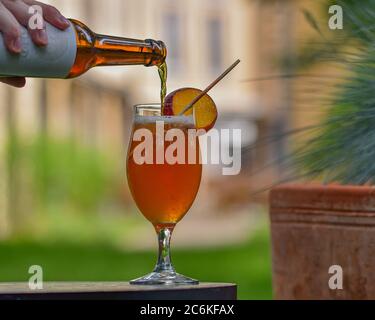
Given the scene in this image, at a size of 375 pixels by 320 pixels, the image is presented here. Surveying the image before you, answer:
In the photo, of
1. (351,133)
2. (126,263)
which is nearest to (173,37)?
(126,263)

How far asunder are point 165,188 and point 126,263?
6264 mm

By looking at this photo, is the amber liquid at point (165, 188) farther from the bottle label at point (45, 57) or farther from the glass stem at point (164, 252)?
the bottle label at point (45, 57)

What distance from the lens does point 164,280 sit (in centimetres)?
191

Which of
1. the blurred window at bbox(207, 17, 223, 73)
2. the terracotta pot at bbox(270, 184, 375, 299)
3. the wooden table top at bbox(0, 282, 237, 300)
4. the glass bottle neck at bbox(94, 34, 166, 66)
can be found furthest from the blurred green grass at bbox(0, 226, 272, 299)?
the blurred window at bbox(207, 17, 223, 73)

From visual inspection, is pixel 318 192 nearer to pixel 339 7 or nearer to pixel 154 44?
pixel 339 7

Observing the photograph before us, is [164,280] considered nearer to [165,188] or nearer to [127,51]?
[165,188]

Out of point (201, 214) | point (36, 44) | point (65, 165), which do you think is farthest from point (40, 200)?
point (36, 44)

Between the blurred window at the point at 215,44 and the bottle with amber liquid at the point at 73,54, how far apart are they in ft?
70.7

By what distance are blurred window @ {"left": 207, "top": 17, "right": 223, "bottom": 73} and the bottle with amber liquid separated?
70.7 feet

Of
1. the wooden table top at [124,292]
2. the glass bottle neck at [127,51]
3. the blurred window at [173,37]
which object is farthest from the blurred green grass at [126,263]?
the blurred window at [173,37]

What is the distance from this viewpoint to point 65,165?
12539 mm
